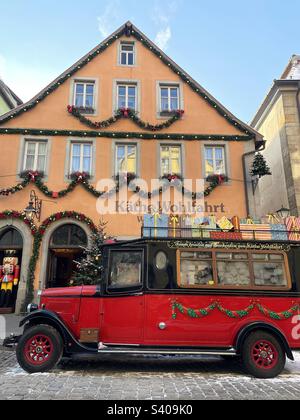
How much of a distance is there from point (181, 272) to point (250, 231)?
176 centimetres

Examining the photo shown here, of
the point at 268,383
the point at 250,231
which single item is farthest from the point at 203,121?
the point at 268,383

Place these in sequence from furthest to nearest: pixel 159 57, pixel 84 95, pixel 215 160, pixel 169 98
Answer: pixel 159 57
pixel 169 98
pixel 84 95
pixel 215 160

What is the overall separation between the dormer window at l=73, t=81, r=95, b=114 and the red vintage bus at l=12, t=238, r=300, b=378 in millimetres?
10473

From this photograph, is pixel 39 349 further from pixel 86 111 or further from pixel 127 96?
pixel 127 96

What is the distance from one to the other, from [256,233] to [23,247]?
33.0 ft

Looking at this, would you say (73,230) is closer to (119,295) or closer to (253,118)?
(119,295)

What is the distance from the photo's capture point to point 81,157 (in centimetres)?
1435

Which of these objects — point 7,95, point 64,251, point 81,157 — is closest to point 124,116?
point 81,157

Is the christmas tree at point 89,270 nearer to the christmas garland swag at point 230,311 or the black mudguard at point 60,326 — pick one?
the black mudguard at point 60,326

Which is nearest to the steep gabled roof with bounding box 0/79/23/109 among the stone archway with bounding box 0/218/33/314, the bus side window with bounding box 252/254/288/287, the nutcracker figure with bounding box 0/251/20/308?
the stone archway with bounding box 0/218/33/314

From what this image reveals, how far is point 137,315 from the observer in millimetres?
6012

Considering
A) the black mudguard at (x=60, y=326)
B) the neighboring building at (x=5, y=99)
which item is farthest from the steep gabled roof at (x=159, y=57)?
the black mudguard at (x=60, y=326)

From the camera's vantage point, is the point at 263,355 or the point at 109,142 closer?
the point at 263,355

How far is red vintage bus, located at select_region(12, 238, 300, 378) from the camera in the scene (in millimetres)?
5895
